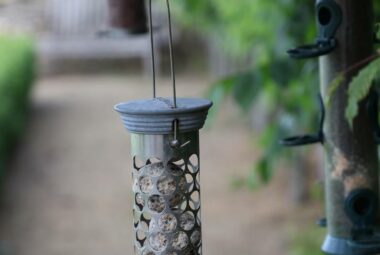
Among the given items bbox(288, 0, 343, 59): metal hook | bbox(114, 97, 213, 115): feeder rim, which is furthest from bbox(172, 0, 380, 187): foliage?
bbox(114, 97, 213, 115): feeder rim

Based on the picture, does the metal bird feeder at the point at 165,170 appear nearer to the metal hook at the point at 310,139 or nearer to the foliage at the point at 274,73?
the metal hook at the point at 310,139

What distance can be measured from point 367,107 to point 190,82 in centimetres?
1482

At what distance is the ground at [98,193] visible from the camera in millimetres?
8797

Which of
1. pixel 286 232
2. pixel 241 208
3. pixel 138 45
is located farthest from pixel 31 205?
pixel 138 45

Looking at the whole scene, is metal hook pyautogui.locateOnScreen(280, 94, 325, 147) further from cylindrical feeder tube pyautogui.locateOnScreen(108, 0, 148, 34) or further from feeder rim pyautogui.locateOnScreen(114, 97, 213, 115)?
cylindrical feeder tube pyautogui.locateOnScreen(108, 0, 148, 34)

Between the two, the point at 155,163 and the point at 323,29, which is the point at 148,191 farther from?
the point at 323,29

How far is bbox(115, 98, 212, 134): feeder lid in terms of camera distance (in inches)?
83.7

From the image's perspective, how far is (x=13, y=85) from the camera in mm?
11445

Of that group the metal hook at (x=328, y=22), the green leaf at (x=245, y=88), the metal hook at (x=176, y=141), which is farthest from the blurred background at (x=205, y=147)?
the metal hook at (x=176, y=141)

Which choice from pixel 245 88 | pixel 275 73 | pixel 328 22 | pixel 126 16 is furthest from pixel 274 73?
pixel 328 22

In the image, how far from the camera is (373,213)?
2895mm

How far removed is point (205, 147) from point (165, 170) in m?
10.3

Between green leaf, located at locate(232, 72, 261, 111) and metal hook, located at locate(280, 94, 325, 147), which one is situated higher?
metal hook, located at locate(280, 94, 325, 147)

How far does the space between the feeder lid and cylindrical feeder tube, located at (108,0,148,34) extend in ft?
7.46
